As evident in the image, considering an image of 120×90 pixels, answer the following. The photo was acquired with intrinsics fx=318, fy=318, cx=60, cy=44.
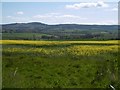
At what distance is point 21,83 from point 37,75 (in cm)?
308

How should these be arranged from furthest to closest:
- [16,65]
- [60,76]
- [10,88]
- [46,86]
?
1. [16,65]
2. [60,76]
3. [46,86]
4. [10,88]

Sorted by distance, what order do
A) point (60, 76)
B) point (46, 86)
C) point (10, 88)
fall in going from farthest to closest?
point (60, 76), point (46, 86), point (10, 88)

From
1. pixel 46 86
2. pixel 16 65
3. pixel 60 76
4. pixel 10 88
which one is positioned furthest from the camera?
pixel 16 65

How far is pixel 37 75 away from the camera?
20891 mm

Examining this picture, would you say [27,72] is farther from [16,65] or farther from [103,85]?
[103,85]

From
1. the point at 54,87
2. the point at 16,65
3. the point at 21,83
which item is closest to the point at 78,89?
the point at 54,87

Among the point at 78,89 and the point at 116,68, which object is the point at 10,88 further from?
the point at 116,68

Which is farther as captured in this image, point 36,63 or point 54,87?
point 36,63

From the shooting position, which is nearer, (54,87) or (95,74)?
(54,87)

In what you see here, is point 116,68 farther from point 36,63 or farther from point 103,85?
point 36,63

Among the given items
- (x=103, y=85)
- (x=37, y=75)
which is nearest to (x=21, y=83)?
(x=37, y=75)

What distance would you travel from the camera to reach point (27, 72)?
21719 millimetres

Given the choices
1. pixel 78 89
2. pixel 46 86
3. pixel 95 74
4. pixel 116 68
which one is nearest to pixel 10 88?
pixel 46 86

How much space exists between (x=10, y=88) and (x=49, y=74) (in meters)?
5.11
